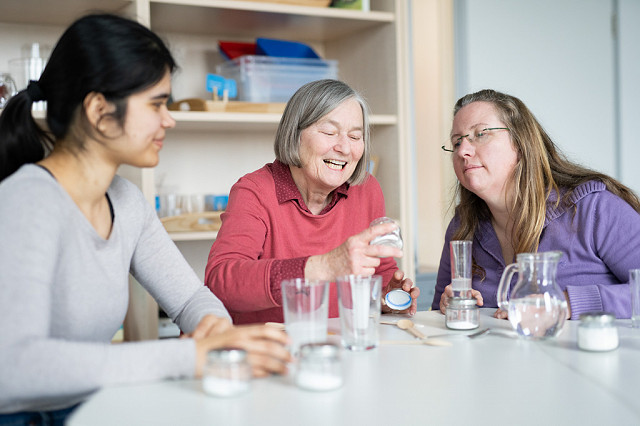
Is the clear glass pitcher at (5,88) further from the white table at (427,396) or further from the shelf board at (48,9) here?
the white table at (427,396)

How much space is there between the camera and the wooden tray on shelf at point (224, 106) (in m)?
2.55

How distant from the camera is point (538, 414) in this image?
0.86 metres

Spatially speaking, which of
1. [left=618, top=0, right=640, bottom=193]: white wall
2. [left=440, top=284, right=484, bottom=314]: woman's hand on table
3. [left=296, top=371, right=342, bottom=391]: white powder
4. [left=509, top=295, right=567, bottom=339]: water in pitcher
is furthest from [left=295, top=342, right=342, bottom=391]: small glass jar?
[left=618, top=0, right=640, bottom=193]: white wall

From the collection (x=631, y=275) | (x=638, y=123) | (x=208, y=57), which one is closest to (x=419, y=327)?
(x=631, y=275)

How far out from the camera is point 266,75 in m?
2.66

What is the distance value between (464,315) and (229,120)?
1.45 meters

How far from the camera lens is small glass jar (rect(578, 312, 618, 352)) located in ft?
3.83

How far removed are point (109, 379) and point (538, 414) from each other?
2.05ft

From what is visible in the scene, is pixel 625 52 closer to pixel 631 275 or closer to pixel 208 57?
pixel 208 57

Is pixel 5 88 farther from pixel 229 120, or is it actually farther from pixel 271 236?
pixel 271 236

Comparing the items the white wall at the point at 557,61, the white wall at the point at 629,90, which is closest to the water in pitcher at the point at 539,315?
the white wall at the point at 557,61

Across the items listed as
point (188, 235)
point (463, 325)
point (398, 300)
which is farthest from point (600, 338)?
point (188, 235)

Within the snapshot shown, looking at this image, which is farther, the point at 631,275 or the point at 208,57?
the point at 208,57

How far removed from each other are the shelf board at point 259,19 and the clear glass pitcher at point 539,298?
173cm
